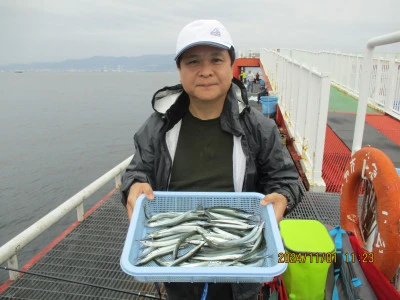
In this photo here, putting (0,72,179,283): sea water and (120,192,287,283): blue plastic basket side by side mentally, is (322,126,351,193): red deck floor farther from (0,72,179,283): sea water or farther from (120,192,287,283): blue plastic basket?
(0,72,179,283): sea water

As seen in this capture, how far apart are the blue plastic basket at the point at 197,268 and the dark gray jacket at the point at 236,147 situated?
0.51 ft

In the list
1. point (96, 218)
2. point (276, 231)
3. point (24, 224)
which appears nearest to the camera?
point (276, 231)

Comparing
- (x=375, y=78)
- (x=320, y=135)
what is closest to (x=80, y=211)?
(x=320, y=135)

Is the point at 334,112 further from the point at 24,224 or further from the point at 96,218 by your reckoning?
the point at 24,224

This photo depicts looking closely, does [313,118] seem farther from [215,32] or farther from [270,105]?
[270,105]

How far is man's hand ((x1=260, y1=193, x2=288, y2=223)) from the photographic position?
7.50ft

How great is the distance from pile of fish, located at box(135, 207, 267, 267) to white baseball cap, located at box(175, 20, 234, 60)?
1.27 metres

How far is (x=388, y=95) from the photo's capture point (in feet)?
35.8

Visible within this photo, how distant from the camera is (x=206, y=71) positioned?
2.26 m

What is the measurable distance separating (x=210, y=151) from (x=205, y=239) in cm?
69

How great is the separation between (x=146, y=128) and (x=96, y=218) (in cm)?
363

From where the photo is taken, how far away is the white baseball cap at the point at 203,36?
7.12 ft

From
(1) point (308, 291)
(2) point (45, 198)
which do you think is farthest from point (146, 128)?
(2) point (45, 198)

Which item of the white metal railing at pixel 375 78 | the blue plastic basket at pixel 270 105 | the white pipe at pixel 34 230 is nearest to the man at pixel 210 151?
the white pipe at pixel 34 230
